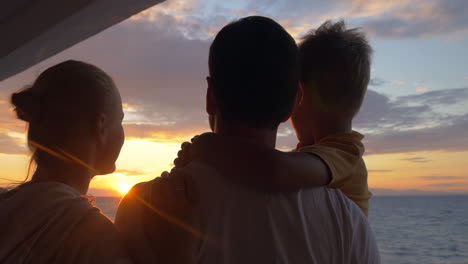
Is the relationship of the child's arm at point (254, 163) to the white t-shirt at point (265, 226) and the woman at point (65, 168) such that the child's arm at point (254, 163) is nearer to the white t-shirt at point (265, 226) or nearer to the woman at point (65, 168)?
the white t-shirt at point (265, 226)

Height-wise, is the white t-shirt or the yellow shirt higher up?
the yellow shirt

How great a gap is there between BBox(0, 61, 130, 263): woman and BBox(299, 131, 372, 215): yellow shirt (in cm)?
54

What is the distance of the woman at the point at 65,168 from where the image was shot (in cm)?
95

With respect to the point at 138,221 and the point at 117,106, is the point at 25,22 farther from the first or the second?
the point at 138,221

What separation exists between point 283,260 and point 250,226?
0.09 m

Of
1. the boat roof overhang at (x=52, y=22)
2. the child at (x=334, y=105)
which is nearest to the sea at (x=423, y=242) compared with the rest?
the boat roof overhang at (x=52, y=22)

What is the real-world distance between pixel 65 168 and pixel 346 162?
0.79m

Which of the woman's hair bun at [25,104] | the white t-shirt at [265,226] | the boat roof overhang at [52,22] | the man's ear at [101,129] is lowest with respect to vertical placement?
the white t-shirt at [265,226]

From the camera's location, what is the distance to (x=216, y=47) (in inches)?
32.0

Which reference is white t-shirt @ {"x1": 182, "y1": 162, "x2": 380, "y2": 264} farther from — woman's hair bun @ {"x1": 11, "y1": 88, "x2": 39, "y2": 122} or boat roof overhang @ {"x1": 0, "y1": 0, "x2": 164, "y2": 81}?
boat roof overhang @ {"x1": 0, "y1": 0, "x2": 164, "y2": 81}

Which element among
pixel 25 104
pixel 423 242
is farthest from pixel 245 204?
pixel 423 242

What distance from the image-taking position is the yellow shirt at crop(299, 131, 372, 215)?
94cm

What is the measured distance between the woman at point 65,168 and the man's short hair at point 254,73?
0.46 m

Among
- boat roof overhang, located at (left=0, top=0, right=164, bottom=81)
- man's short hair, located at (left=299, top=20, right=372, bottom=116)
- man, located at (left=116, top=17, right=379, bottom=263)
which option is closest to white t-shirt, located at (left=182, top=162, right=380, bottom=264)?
man, located at (left=116, top=17, right=379, bottom=263)
